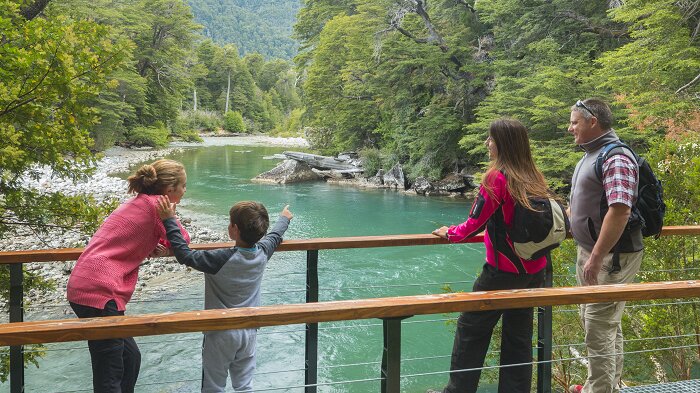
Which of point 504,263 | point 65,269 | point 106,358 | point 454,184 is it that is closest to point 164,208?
point 106,358

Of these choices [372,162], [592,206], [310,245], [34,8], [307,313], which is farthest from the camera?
[372,162]

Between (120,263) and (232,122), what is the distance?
66.0 metres

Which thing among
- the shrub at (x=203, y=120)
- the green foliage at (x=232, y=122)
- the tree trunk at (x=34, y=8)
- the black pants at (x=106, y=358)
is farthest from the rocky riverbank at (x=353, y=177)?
the green foliage at (x=232, y=122)

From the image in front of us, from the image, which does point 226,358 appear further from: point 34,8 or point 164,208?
point 34,8

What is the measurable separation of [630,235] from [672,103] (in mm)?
10619

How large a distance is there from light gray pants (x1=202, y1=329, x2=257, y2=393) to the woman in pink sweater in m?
0.38

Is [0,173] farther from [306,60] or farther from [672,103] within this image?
[306,60]

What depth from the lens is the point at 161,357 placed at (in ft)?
23.0

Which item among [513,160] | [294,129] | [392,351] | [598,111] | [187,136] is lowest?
[392,351]

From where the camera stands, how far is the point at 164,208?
8.33 ft

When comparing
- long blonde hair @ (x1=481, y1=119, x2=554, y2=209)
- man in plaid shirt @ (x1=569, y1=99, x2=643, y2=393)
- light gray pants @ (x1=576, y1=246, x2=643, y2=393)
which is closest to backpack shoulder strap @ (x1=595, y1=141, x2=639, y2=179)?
man in plaid shirt @ (x1=569, y1=99, x2=643, y2=393)

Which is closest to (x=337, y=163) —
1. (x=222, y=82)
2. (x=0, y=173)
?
(x=0, y=173)

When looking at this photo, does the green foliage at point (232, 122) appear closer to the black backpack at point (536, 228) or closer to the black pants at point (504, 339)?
the black pants at point (504, 339)

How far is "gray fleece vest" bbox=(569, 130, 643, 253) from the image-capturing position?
2836 mm
